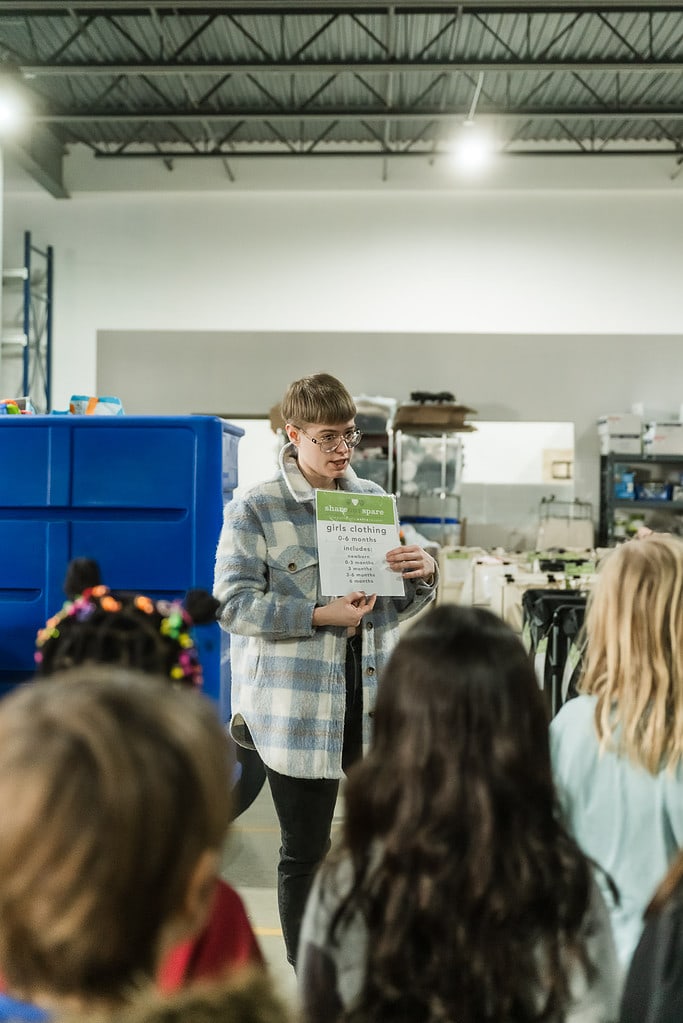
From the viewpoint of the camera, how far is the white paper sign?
2.21 m

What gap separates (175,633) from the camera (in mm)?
1350

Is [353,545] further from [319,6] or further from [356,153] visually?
[356,153]

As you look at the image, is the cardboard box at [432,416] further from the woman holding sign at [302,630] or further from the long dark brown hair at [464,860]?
the long dark brown hair at [464,860]

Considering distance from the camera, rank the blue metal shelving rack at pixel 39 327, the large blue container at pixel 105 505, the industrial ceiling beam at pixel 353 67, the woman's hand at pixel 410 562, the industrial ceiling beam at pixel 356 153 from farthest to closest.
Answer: the blue metal shelving rack at pixel 39 327 → the industrial ceiling beam at pixel 356 153 → the industrial ceiling beam at pixel 353 67 → the large blue container at pixel 105 505 → the woman's hand at pixel 410 562

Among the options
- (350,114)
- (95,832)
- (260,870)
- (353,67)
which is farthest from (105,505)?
(350,114)

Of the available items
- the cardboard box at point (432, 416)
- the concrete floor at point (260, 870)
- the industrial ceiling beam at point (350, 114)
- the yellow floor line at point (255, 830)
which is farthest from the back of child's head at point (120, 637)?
the industrial ceiling beam at point (350, 114)

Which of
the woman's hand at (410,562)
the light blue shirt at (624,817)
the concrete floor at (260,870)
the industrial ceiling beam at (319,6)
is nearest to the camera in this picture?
the light blue shirt at (624,817)

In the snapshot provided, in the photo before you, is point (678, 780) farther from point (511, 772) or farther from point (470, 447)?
point (470, 447)

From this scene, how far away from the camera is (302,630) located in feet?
7.09

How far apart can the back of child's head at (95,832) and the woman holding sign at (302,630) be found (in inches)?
54.1

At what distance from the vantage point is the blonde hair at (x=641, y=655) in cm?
149

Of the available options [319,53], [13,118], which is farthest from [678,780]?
[319,53]

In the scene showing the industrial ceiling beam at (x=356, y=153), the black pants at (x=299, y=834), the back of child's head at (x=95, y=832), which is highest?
the industrial ceiling beam at (x=356, y=153)

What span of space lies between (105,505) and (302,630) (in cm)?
122
